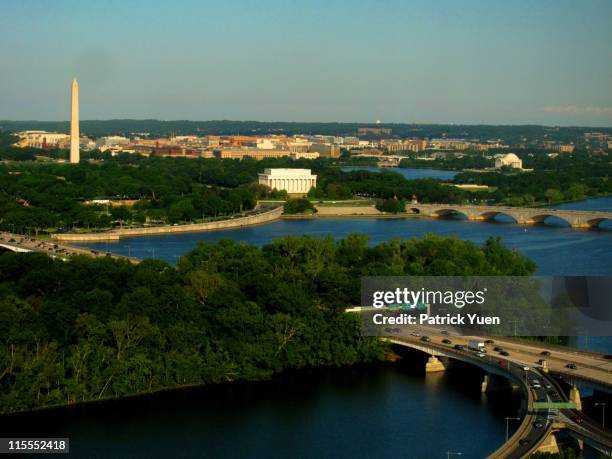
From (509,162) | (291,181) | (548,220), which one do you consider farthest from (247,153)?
(548,220)

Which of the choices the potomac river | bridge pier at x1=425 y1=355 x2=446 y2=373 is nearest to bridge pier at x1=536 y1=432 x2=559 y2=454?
the potomac river

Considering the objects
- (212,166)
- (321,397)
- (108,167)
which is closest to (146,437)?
(321,397)

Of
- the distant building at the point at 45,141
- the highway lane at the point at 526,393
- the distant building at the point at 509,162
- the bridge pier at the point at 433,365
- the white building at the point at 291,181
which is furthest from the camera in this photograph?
the distant building at the point at 45,141

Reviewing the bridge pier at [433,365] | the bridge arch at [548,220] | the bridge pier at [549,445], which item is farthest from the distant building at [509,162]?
the bridge pier at [549,445]

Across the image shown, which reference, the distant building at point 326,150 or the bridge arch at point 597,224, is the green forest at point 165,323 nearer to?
the bridge arch at point 597,224

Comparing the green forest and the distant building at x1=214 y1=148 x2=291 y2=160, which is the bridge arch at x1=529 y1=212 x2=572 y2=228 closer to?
the green forest

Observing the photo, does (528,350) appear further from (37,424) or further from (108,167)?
(108,167)
